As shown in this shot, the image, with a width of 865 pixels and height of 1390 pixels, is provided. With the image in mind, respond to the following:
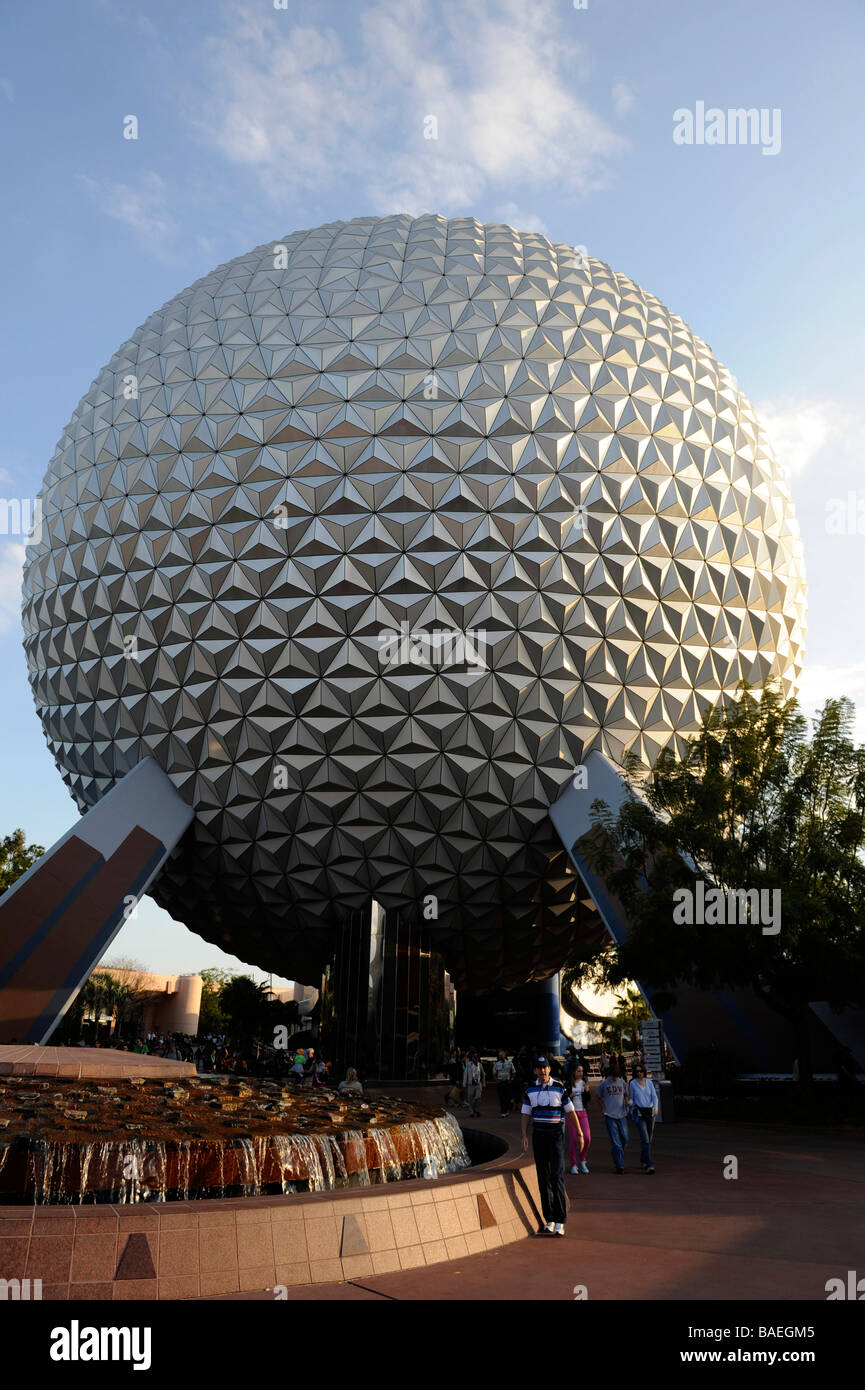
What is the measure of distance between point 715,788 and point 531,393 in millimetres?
10347

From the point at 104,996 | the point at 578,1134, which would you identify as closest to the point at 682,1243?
the point at 578,1134

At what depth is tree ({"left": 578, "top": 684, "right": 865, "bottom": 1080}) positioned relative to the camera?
17.1m

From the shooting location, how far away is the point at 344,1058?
79.8ft

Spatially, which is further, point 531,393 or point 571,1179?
point 531,393

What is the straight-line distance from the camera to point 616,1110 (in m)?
12.0

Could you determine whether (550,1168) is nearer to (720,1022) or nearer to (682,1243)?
(682,1243)

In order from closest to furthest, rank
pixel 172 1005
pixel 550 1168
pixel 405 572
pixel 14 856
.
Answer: pixel 550 1168 → pixel 405 572 → pixel 14 856 → pixel 172 1005

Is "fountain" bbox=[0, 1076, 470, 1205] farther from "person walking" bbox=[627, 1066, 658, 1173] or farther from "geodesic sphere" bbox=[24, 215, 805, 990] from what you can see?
"geodesic sphere" bbox=[24, 215, 805, 990]

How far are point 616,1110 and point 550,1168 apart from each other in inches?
185

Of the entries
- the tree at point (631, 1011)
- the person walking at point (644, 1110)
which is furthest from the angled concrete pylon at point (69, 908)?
the tree at point (631, 1011)

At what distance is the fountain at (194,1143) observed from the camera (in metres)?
6.91

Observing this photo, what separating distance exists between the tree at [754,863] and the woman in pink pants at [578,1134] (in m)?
5.19
